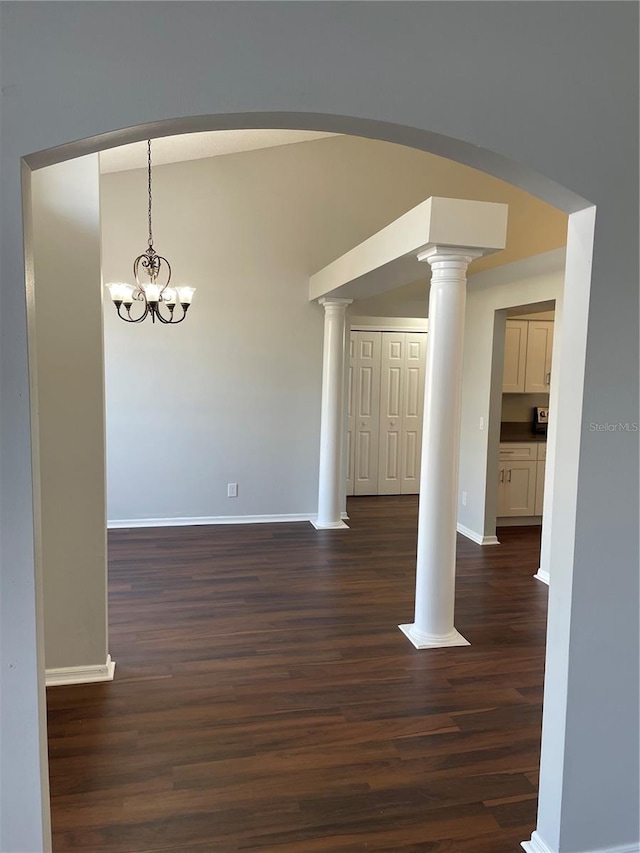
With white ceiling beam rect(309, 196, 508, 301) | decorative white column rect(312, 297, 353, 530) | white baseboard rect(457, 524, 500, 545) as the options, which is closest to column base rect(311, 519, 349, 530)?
decorative white column rect(312, 297, 353, 530)

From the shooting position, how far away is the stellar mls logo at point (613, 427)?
71.7 inches

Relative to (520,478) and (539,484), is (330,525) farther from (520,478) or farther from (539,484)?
(539,484)

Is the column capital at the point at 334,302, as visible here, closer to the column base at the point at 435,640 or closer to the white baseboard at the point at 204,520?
the white baseboard at the point at 204,520

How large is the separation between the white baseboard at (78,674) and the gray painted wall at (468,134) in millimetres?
1583

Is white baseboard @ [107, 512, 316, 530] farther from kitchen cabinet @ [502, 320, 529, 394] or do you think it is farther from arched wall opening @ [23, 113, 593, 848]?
arched wall opening @ [23, 113, 593, 848]

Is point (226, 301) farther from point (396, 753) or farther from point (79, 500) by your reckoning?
point (396, 753)

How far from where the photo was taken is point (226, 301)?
5926 mm

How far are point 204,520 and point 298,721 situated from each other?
11.5 ft

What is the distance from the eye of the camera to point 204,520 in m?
6.07

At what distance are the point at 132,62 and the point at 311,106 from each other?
447 millimetres

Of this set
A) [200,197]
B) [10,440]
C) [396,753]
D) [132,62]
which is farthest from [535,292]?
[10,440]

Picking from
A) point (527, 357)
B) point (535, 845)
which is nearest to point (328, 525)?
point (527, 357)

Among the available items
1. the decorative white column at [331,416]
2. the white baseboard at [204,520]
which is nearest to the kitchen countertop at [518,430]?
the decorative white column at [331,416]

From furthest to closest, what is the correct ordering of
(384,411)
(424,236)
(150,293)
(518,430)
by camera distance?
(384,411) → (518,430) → (150,293) → (424,236)
